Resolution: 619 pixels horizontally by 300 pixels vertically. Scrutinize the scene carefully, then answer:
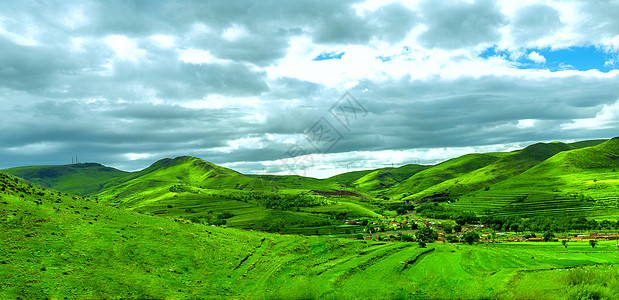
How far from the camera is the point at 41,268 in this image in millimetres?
41375

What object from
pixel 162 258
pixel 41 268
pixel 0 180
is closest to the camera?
pixel 41 268

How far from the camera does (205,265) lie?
56469mm

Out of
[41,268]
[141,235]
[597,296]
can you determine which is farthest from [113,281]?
[597,296]

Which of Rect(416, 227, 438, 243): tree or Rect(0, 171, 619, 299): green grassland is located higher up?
Rect(0, 171, 619, 299): green grassland

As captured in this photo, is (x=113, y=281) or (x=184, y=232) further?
(x=184, y=232)

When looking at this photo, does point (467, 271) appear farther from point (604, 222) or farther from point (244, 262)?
point (604, 222)

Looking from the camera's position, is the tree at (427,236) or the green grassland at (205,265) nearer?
the green grassland at (205,265)

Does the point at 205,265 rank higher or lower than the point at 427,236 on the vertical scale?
higher

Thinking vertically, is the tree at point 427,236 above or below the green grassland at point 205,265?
below

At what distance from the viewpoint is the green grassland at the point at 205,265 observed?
42906 mm

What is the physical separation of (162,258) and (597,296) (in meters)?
74.6

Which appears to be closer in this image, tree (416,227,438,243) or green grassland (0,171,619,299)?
green grassland (0,171,619,299)

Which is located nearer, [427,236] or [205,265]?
[205,265]

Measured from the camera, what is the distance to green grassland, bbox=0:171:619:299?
42.9 metres
